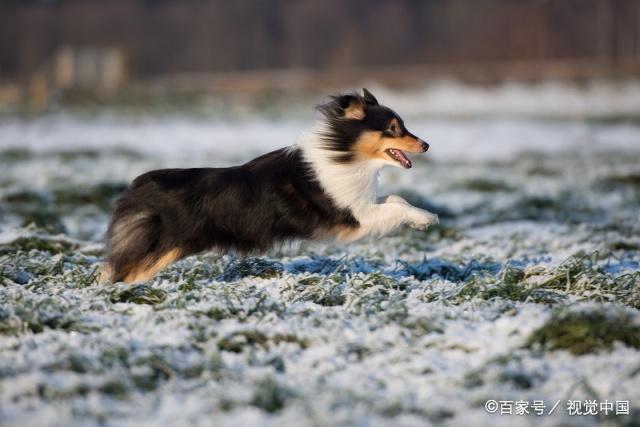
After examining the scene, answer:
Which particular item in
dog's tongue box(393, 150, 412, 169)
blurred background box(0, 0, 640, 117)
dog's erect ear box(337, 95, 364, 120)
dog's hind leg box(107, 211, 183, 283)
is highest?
blurred background box(0, 0, 640, 117)

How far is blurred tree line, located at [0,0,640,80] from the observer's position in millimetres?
50062

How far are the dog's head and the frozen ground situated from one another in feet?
2.66

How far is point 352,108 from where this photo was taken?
5.81 metres

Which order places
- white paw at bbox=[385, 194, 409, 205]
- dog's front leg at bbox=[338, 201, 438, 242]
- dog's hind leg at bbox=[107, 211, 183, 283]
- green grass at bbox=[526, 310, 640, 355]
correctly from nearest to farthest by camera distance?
green grass at bbox=[526, 310, 640, 355], dog's hind leg at bbox=[107, 211, 183, 283], dog's front leg at bbox=[338, 201, 438, 242], white paw at bbox=[385, 194, 409, 205]

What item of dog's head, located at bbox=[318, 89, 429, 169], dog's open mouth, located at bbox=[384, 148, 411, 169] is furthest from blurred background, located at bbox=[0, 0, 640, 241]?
dog's open mouth, located at bbox=[384, 148, 411, 169]

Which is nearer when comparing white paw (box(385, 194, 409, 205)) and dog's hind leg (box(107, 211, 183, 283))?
dog's hind leg (box(107, 211, 183, 283))

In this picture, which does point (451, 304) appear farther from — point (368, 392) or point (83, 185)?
point (83, 185)

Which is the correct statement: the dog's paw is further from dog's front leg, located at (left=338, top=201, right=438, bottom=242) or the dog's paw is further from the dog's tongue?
the dog's tongue

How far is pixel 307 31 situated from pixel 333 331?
2078 inches

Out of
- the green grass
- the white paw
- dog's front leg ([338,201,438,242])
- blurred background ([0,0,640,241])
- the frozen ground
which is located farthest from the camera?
blurred background ([0,0,640,241])

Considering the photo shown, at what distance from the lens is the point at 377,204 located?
5797 millimetres

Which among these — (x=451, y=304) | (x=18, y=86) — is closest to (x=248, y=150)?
→ (x=451, y=304)

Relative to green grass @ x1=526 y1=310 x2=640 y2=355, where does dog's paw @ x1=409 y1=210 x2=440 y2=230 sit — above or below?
above

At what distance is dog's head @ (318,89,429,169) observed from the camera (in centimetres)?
572
